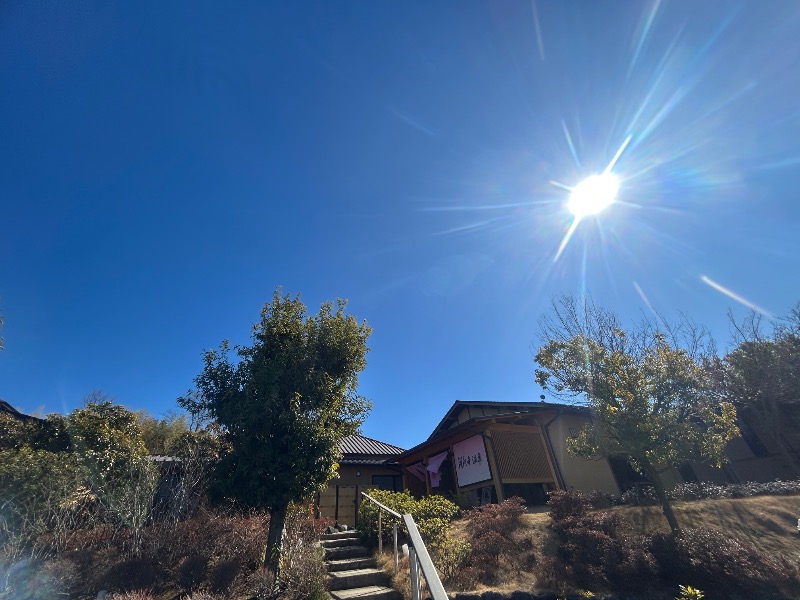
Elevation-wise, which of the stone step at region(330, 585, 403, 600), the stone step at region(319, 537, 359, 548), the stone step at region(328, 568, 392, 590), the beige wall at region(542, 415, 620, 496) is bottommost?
the stone step at region(330, 585, 403, 600)

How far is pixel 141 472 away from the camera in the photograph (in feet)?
30.0

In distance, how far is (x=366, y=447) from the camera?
19734mm

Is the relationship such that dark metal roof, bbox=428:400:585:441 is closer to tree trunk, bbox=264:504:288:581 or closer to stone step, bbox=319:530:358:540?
stone step, bbox=319:530:358:540

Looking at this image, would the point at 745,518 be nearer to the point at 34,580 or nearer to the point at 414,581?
the point at 414,581

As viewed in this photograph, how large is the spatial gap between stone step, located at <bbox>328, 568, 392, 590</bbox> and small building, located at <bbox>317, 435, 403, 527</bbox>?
26.2 feet

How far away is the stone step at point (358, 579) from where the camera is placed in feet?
21.9

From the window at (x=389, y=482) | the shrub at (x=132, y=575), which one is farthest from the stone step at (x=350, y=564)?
the window at (x=389, y=482)

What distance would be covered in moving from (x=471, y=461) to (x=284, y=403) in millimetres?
9319

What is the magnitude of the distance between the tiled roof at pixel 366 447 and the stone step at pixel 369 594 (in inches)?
452

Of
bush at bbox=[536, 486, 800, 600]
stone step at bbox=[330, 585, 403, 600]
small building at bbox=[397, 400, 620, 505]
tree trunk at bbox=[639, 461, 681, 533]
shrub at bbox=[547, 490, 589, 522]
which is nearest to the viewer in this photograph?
stone step at bbox=[330, 585, 403, 600]

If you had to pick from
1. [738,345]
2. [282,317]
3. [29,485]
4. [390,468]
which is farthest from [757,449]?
[29,485]

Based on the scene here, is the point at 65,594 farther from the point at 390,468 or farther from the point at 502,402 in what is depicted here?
the point at 502,402

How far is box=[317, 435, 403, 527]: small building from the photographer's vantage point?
1588 cm

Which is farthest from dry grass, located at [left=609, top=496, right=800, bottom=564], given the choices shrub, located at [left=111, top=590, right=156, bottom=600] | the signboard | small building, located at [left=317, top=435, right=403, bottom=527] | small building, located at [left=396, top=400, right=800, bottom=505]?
small building, located at [left=317, top=435, right=403, bottom=527]
